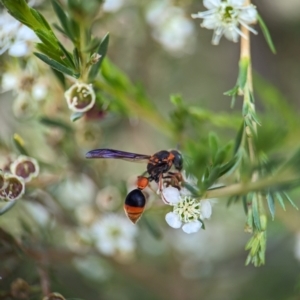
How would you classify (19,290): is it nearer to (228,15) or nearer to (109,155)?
(109,155)

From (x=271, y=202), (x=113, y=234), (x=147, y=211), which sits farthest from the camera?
(x=113, y=234)

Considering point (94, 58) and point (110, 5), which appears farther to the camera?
point (110, 5)

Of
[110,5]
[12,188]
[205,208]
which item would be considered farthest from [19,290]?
[110,5]

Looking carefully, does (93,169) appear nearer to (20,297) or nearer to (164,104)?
(20,297)

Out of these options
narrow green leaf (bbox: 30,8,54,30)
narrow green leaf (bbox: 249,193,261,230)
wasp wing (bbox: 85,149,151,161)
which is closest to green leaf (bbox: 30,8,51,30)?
narrow green leaf (bbox: 30,8,54,30)

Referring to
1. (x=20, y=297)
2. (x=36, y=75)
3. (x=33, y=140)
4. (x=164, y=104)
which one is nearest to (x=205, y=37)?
(x=164, y=104)

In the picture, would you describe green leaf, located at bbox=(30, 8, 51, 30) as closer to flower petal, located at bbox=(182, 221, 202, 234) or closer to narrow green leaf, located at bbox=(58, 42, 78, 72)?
narrow green leaf, located at bbox=(58, 42, 78, 72)

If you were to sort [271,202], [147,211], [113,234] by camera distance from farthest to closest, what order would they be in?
[113,234] < [147,211] < [271,202]
